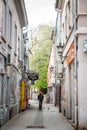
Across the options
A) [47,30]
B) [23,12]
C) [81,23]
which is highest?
[47,30]

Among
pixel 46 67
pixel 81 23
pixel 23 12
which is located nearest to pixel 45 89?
pixel 46 67

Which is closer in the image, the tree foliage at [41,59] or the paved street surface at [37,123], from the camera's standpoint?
the paved street surface at [37,123]

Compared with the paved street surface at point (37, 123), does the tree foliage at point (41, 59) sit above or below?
above

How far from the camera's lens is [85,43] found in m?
18.0

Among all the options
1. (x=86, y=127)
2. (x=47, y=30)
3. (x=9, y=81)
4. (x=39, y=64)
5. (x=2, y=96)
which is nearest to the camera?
(x=86, y=127)

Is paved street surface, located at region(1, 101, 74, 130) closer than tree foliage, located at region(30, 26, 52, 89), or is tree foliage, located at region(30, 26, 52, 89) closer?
paved street surface, located at region(1, 101, 74, 130)

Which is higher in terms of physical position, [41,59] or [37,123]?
[41,59]

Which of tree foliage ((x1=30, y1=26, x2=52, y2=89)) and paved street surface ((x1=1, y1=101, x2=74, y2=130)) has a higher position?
tree foliage ((x1=30, y1=26, x2=52, y2=89))

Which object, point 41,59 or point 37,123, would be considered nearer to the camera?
point 37,123

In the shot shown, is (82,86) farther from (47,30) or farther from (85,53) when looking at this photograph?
(47,30)

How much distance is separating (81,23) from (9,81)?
7.82m

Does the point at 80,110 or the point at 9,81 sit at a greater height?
the point at 9,81

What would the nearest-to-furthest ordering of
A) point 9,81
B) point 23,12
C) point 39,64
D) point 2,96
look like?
1. point 2,96
2. point 9,81
3. point 23,12
4. point 39,64

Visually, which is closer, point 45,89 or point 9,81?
point 9,81
